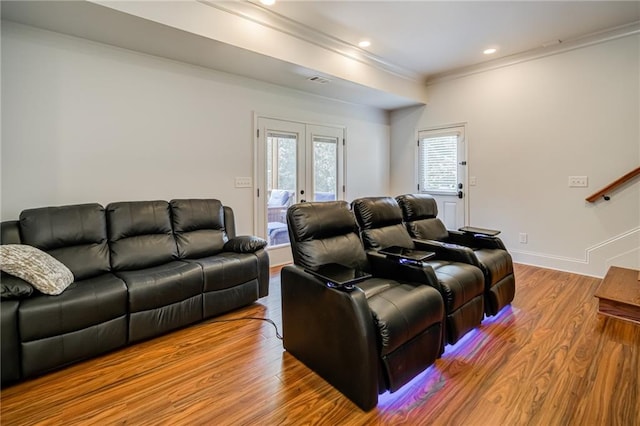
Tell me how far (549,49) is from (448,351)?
13.5 ft

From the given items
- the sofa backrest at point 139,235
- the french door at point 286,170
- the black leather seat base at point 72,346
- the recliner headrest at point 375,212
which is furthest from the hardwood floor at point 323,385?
the french door at point 286,170

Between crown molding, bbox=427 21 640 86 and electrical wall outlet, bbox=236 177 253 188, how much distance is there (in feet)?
11.5

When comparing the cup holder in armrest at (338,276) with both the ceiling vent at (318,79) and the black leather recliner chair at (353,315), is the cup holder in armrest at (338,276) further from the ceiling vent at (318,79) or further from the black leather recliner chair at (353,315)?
the ceiling vent at (318,79)

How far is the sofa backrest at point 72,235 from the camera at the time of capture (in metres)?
2.38

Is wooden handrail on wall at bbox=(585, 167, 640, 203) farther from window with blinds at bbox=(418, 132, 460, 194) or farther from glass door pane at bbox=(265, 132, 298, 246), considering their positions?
glass door pane at bbox=(265, 132, 298, 246)

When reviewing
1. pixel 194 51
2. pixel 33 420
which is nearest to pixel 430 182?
pixel 194 51

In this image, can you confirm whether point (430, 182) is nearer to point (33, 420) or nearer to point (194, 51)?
point (194, 51)

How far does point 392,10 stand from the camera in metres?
3.16

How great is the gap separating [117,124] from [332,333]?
2.92m

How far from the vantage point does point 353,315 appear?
5.42ft

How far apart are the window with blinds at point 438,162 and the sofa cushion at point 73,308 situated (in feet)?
15.4

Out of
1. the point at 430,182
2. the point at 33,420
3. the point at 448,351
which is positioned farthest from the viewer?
the point at 430,182

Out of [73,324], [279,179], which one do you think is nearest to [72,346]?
[73,324]

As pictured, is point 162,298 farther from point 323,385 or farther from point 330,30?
point 330,30
